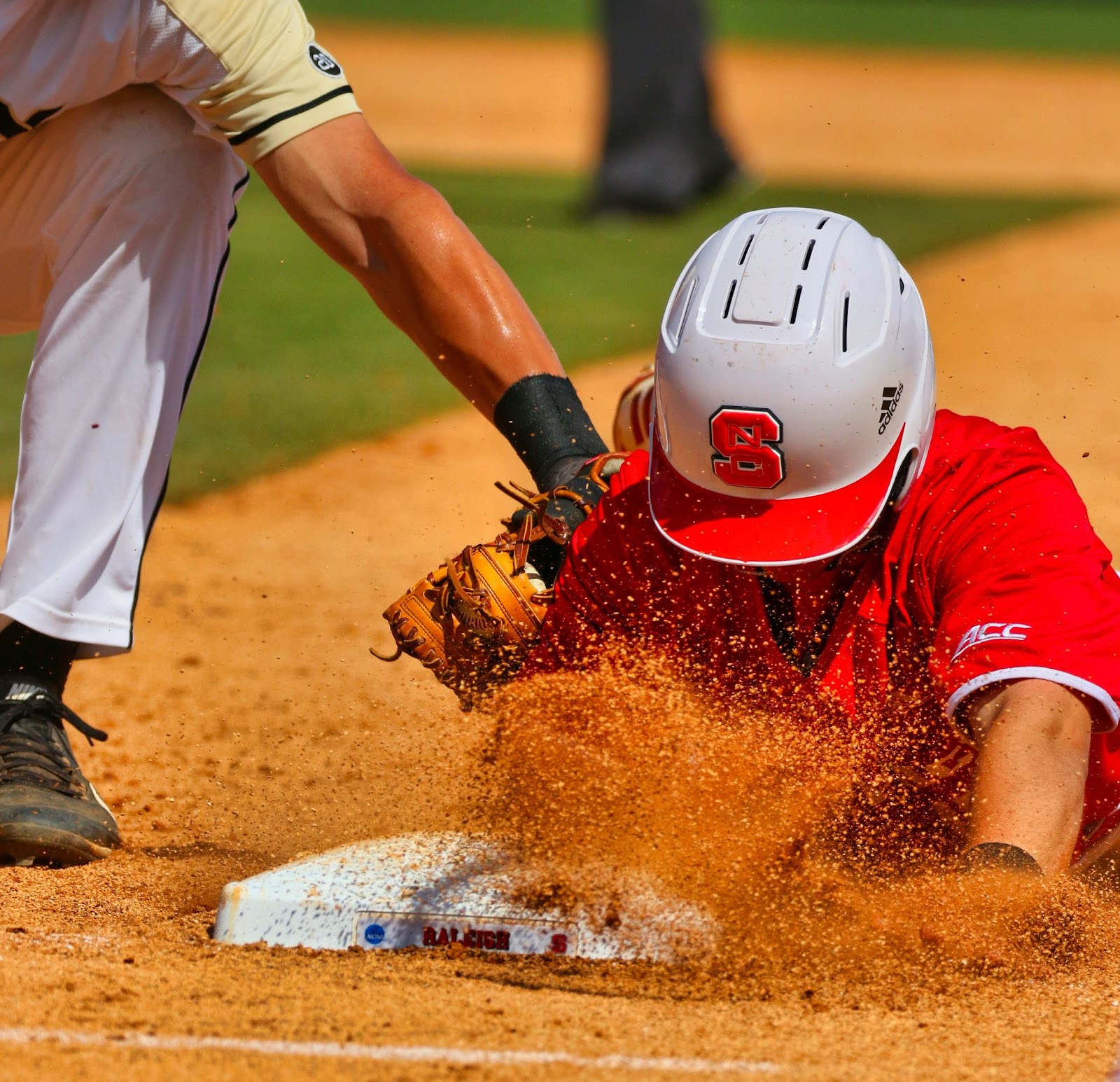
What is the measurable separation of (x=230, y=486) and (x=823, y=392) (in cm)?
396

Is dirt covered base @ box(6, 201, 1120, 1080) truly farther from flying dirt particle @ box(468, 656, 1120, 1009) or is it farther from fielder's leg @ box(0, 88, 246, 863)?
fielder's leg @ box(0, 88, 246, 863)

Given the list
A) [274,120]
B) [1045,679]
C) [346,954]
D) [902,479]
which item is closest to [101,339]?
[274,120]

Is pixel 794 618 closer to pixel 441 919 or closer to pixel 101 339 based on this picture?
pixel 441 919

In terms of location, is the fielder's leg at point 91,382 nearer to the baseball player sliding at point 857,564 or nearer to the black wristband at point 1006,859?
the baseball player sliding at point 857,564

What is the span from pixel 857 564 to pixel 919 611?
159 millimetres

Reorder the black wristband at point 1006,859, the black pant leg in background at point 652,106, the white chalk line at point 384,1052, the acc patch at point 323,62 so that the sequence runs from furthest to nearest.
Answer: the black pant leg in background at point 652,106 → the acc patch at point 323,62 → the black wristband at point 1006,859 → the white chalk line at point 384,1052

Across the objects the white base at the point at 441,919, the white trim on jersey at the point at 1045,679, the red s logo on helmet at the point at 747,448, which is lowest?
the white base at the point at 441,919

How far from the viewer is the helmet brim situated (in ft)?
9.46

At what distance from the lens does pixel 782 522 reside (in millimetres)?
2908

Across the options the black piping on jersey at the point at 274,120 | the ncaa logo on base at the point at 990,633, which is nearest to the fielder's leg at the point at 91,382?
the black piping on jersey at the point at 274,120

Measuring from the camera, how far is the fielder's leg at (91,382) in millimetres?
3363

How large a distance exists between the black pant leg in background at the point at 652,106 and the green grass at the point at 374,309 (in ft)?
1.10

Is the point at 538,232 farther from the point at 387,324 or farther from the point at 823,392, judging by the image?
the point at 823,392

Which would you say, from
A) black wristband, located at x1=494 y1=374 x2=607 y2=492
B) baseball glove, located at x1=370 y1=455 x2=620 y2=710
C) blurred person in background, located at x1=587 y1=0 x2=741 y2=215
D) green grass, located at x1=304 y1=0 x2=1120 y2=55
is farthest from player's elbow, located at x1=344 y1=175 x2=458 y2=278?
green grass, located at x1=304 y1=0 x2=1120 y2=55
